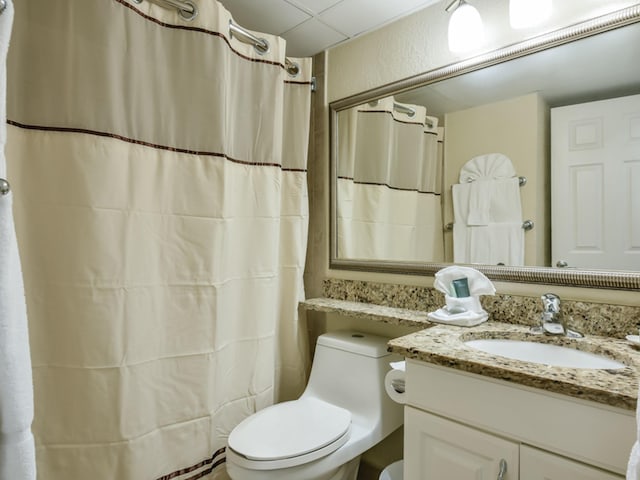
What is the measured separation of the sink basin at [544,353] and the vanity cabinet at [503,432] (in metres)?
0.24

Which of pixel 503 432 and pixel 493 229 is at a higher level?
pixel 493 229

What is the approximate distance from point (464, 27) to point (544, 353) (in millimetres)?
1147

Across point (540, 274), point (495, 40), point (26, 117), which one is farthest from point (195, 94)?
point (540, 274)

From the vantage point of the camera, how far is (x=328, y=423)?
1.30 metres

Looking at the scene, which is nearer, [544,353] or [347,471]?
[544,353]

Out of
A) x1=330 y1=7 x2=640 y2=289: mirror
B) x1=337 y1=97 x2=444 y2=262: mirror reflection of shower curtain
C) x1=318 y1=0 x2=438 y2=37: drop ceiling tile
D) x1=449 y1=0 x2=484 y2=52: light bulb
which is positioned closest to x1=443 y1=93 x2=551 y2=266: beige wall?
x1=330 y1=7 x2=640 y2=289: mirror

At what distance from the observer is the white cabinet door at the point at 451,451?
0.86 metres

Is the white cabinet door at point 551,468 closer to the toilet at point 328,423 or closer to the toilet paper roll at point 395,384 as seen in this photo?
the toilet paper roll at point 395,384

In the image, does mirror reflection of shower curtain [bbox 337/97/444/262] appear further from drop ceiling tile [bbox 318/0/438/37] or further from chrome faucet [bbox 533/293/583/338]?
chrome faucet [bbox 533/293/583/338]

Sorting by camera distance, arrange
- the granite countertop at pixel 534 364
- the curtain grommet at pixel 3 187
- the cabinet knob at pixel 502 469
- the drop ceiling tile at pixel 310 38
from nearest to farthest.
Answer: the curtain grommet at pixel 3 187 → the granite countertop at pixel 534 364 → the cabinet knob at pixel 502 469 → the drop ceiling tile at pixel 310 38

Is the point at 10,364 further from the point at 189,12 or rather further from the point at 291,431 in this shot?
the point at 189,12

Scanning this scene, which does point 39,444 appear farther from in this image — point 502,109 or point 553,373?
point 502,109

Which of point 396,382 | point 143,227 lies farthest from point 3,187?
point 396,382

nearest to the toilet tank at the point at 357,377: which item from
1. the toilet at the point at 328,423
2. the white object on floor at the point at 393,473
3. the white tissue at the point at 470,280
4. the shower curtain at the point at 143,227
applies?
the toilet at the point at 328,423
